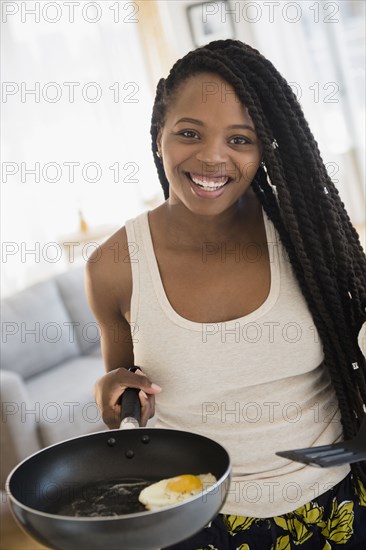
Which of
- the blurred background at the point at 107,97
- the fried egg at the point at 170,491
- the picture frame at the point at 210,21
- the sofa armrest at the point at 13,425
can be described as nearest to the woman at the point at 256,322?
the fried egg at the point at 170,491

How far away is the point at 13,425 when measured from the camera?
300 centimetres

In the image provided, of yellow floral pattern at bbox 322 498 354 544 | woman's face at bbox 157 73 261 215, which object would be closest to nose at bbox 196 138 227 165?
woman's face at bbox 157 73 261 215

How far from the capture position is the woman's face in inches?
48.4

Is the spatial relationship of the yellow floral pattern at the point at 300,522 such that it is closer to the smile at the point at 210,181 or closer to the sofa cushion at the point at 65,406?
the smile at the point at 210,181

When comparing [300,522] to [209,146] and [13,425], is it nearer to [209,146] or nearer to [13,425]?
[209,146]

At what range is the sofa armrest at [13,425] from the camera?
2.99 metres

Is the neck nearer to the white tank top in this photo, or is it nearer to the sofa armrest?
the white tank top

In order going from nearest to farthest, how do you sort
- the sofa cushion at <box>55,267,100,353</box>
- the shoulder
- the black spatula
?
the black spatula
the shoulder
the sofa cushion at <box>55,267,100,353</box>

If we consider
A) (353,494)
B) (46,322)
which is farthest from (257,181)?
(46,322)

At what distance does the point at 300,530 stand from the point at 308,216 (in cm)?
50

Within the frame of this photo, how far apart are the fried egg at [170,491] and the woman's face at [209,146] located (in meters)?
0.47

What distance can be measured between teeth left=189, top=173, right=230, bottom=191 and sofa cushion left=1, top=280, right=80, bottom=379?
8.00 feet

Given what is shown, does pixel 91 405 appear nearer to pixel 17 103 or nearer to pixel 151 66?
pixel 17 103

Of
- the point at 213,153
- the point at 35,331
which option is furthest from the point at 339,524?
the point at 35,331
